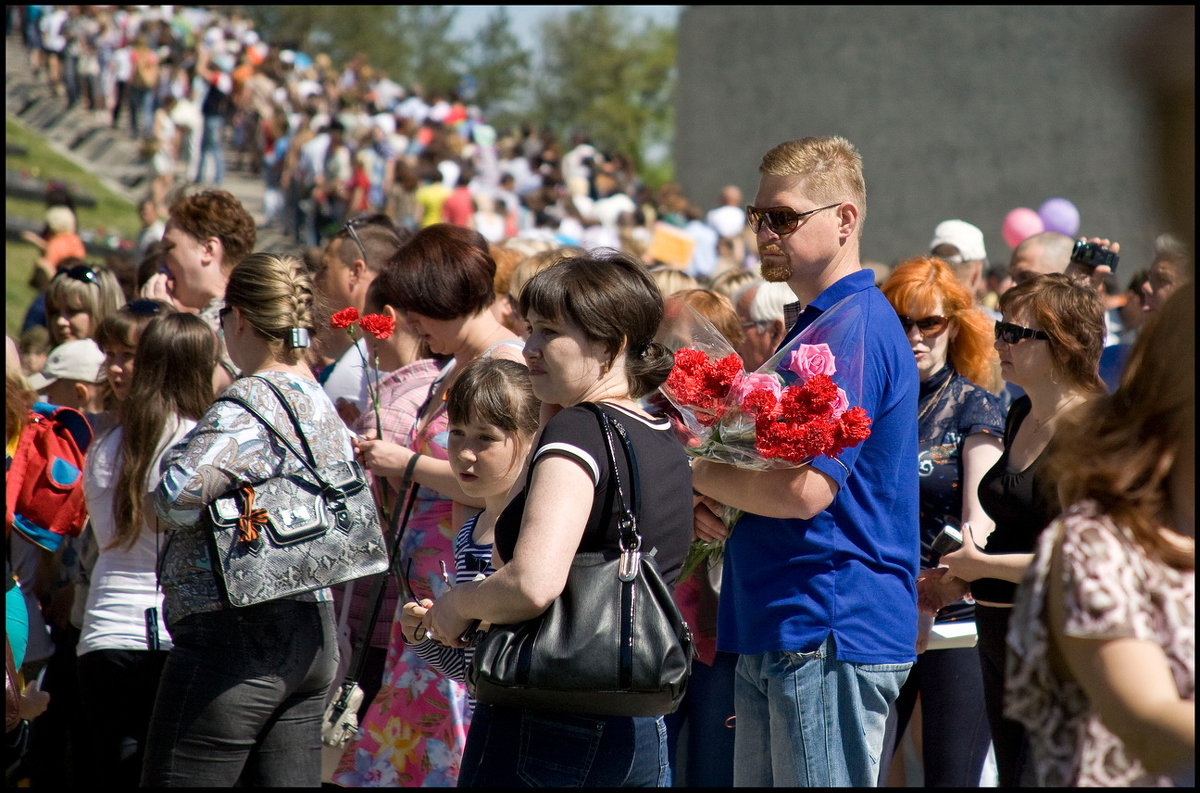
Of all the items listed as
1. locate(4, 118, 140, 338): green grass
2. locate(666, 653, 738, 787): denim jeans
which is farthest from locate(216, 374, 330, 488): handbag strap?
locate(4, 118, 140, 338): green grass

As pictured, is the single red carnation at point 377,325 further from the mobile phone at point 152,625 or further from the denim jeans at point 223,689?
the mobile phone at point 152,625

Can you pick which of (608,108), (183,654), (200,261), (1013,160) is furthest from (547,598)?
(608,108)

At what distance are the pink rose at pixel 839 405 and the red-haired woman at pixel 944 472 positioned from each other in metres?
1.42

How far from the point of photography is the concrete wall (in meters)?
21.9

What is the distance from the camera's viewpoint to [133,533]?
384cm

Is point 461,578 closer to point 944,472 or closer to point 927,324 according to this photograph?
point 944,472

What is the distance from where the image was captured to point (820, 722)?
2811mm

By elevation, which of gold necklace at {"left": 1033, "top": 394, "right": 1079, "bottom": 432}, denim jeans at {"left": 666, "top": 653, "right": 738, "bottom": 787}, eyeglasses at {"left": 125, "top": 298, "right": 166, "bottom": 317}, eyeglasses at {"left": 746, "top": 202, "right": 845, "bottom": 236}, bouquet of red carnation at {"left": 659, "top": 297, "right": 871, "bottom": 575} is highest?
eyeglasses at {"left": 746, "top": 202, "right": 845, "bottom": 236}

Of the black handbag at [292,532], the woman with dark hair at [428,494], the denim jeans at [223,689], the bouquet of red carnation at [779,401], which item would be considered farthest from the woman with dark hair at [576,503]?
the woman with dark hair at [428,494]

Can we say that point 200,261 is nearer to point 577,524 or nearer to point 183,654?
point 183,654

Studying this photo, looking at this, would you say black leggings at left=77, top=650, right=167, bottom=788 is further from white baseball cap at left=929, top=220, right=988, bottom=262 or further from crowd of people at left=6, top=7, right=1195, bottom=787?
white baseball cap at left=929, top=220, right=988, bottom=262

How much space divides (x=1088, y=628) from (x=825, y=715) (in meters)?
1.27

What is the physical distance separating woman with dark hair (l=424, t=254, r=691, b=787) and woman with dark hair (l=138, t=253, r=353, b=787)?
780mm

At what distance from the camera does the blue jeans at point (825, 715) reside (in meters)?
2.81
